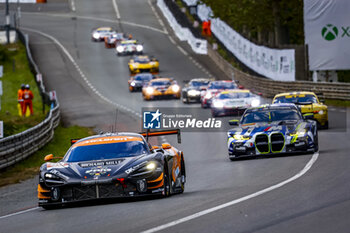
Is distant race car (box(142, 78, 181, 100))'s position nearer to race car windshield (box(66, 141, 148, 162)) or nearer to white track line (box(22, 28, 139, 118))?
white track line (box(22, 28, 139, 118))

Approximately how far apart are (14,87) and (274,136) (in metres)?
42.4

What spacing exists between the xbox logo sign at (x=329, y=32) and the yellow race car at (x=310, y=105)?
16.2m

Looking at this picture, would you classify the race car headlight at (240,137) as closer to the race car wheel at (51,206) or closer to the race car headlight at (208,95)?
the race car wheel at (51,206)

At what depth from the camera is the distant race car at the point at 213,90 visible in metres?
41.2

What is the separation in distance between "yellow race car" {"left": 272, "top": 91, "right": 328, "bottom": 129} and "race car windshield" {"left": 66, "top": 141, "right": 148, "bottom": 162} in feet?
45.0

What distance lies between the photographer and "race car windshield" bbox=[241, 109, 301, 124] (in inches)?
795

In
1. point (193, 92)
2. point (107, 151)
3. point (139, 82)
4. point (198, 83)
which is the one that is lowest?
point (107, 151)

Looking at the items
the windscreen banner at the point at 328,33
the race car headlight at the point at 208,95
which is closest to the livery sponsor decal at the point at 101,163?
the race car headlight at the point at 208,95

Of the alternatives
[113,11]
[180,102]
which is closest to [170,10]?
[113,11]

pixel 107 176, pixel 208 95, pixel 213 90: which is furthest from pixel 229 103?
pixel 107 176

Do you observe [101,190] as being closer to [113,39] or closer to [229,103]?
[229,103]

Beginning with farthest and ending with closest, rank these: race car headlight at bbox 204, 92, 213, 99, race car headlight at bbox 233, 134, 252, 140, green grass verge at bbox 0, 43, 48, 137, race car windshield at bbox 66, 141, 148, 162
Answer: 1. race car headlight at bbox 204, 92, 213, 99
2. green grass verge at bbox 0, 43, 48, 137
3. race car headlight at bbox 233, 134, 252, 140
4. race car windshield at bbox 66, 141, 148, 162

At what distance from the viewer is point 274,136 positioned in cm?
1917

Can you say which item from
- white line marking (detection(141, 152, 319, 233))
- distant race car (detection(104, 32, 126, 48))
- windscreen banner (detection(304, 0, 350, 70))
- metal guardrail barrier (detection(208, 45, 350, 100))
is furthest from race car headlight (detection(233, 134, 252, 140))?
distant race car (detection(104, 32, 126, 48))
